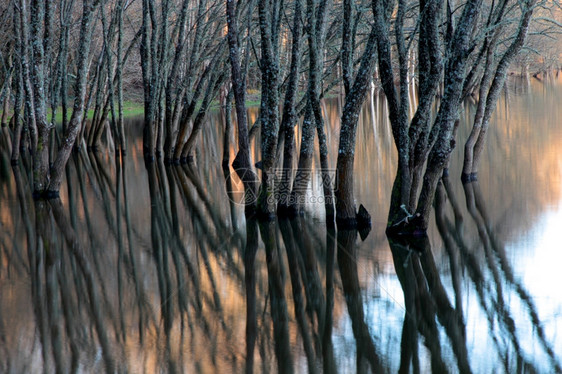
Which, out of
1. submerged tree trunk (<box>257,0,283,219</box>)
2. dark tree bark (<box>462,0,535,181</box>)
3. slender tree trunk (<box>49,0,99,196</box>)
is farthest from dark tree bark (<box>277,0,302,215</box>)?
slender tree trunk (<box>49,0,99,196</box>)

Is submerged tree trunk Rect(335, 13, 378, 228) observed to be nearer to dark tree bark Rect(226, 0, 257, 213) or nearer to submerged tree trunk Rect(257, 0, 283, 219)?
submerged tree trunk Rect(257, 0, 283, 219)

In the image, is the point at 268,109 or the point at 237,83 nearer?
the point at 268,109

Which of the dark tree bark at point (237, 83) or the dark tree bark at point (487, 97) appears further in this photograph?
the dark tree bark at point (487, 97)

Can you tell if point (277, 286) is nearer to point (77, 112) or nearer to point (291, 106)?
point (291, 106)

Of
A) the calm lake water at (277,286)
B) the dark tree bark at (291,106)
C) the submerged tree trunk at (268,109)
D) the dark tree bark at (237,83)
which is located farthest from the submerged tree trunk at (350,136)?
the dark tree bark at (237,83)

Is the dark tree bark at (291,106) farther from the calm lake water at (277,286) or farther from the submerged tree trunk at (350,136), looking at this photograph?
the submerged tree trunk at (350,136)

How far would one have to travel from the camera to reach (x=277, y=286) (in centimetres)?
872

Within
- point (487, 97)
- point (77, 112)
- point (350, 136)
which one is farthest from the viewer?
point (487, 97)

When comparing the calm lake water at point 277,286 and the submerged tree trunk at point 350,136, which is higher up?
the submerged tree trunk at point 350,136

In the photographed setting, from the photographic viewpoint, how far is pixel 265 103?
1209cm

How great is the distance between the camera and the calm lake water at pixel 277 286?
6.39m

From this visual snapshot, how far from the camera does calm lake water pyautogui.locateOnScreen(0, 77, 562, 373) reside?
639 cm

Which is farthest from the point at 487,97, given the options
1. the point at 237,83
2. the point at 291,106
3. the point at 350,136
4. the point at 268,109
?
the point at 237,83

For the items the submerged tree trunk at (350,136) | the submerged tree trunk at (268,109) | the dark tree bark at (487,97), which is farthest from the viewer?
the dark tree bark at (487,97)
